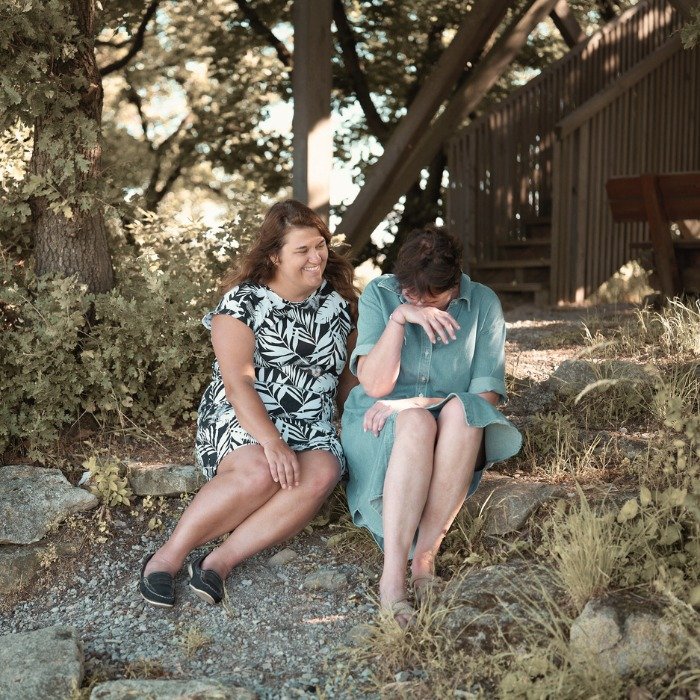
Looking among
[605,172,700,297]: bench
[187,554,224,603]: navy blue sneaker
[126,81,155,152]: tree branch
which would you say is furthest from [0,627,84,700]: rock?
[126,81,155,152]: tree branch

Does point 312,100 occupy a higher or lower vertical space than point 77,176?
higher

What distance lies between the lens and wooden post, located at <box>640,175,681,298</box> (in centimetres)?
623

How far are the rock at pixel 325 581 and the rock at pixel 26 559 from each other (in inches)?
40.7

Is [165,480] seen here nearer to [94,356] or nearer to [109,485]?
[109,485]

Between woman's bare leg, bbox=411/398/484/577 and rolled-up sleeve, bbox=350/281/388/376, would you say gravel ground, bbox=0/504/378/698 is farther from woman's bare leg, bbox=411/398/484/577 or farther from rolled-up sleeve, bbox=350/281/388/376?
rolled-up sleeve, bbox=350/281/388/376

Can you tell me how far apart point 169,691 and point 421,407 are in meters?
1.20

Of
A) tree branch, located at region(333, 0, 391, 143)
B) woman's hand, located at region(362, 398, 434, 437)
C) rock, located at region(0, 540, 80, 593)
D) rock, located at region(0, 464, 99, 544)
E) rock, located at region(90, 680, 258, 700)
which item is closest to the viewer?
rock, located at region(90, 680, 258, 700)

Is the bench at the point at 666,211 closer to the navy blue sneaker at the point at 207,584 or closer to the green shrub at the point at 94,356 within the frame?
the green shrub at the point at 94,356

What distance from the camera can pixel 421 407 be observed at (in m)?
3.14

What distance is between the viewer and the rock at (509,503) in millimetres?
3350

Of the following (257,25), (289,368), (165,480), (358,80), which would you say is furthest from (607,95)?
(165,480)

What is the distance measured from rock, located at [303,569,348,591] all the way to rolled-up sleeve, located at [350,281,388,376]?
0.81m

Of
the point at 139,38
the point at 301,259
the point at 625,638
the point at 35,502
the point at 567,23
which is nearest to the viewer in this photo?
the point at 625,638

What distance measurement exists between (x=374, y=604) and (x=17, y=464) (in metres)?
1.91
